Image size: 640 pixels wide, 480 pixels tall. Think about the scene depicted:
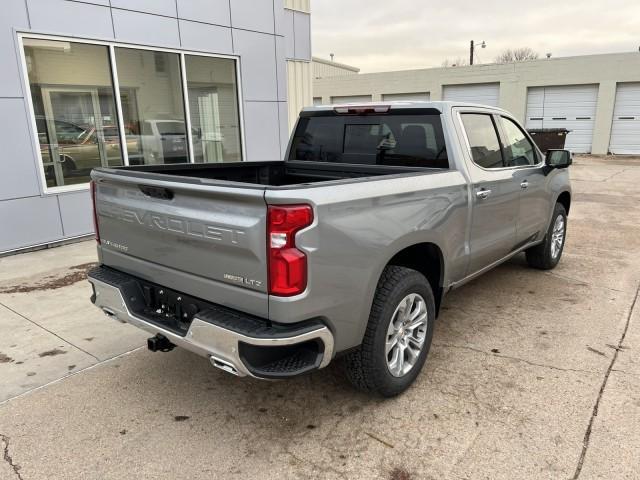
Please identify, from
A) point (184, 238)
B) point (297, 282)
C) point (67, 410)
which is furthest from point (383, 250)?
point (67, 410)

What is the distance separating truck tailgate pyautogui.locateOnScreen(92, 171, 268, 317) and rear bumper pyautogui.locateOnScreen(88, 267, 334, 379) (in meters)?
0.08

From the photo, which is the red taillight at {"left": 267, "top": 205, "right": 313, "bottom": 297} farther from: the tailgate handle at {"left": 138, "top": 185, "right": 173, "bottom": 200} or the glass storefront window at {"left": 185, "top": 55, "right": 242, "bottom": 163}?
the glass storefront window at {"left": 185, "top": 55, "right": 242, "bottom": 163}

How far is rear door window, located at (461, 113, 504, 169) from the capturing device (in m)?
3.98

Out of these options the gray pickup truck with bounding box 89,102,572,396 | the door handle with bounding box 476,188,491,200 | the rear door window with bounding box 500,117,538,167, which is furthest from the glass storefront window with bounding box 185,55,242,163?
the door handle with bounding box 476,188,491,200

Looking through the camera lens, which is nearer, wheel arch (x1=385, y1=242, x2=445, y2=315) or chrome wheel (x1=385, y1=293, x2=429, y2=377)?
chrome wheel (x1=385, y1=293, x2=429, y2=377)

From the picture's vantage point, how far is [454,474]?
256 cm

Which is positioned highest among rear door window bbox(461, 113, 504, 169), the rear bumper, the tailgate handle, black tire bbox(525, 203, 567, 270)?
rear door window bbox(461, 113, 504, 169)

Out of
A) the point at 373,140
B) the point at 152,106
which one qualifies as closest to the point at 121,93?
the point at 152,106

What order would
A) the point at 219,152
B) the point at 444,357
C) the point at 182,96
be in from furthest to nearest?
the point at 219,152, the point at 182,96, the point at 444,357

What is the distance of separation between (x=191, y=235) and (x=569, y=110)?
25.5 m

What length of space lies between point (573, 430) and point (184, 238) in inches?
98.2

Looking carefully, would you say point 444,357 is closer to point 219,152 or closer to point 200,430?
point 200,430

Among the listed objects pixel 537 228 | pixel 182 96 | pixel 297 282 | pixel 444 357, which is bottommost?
pixel 444 357

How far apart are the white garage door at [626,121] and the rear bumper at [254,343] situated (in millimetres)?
24987
